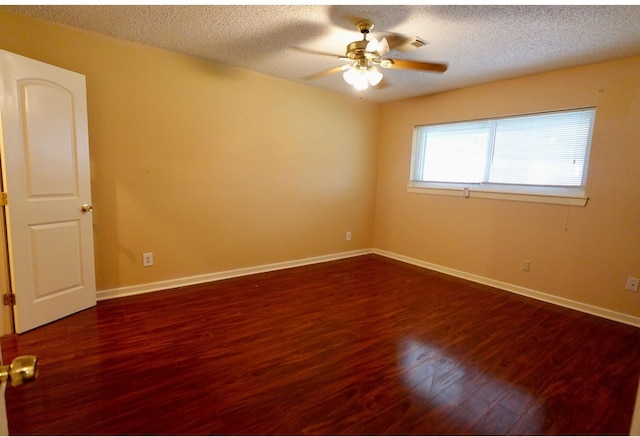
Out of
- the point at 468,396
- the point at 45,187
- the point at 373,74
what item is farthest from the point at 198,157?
the point at 468,396

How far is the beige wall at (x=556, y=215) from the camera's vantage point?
272cm

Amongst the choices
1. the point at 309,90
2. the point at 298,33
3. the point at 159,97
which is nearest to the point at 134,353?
the point at 159,97

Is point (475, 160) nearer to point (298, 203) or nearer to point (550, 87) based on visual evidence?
point (550, 87)

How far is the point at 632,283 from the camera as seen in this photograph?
8.89ft

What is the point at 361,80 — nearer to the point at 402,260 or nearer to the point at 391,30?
the point at 391,30

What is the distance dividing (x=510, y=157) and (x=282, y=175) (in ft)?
8.60

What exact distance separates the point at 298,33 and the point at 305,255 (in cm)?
266

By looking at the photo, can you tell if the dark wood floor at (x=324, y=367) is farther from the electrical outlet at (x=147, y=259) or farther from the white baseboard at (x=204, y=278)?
the electrical outlet at (x=147, y=259)

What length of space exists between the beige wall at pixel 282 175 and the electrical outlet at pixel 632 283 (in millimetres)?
47

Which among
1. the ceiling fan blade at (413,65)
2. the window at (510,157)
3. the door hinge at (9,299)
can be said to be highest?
the ceiling fan blade at (413,65)

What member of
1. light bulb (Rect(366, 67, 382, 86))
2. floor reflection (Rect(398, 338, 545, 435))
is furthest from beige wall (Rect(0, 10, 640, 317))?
floor reflection (Rect(398, 338, 545, 435))

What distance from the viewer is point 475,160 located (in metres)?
3.79

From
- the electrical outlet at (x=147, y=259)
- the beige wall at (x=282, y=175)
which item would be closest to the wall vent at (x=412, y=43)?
the beige wall at (x=282, y=175)

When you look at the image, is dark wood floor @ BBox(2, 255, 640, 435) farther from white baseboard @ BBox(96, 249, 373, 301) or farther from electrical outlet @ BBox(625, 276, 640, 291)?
electrical outlet @ BBox(625, 276, 640, 291)
